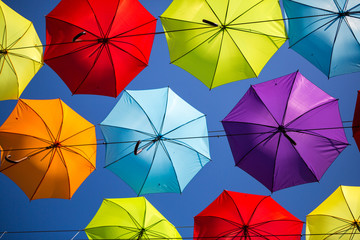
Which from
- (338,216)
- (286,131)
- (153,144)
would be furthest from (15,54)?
(338,216)

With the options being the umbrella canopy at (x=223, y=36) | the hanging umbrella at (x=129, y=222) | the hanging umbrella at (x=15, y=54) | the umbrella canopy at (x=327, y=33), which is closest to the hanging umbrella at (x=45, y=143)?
the hanging umbrella at (x=15, y=54)

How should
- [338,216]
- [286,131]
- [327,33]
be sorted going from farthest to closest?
[338,216] < [327,33] < [286,131]

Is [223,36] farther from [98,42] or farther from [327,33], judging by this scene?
[98,42]

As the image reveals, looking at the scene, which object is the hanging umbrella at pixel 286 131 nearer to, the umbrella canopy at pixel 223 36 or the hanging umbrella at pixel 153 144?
the umbrella canopy at pixel 223 36

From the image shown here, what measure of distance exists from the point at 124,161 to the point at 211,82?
3249mm

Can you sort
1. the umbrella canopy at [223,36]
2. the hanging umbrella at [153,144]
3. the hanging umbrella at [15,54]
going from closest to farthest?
1. the umbrella canopy at [223,36]
2. the hanging umbrella at [15,54]
3. the hanging umbrella at [153,144]

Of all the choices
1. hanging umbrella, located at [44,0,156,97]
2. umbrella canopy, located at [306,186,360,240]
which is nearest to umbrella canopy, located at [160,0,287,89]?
hanging umbrella, located at [44,0,156,97]

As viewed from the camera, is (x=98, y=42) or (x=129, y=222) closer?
(x=98, y=42)

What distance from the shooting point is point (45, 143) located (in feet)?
25.5

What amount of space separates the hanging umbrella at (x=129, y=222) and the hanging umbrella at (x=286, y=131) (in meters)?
2.73

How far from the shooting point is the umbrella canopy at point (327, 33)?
285 inches

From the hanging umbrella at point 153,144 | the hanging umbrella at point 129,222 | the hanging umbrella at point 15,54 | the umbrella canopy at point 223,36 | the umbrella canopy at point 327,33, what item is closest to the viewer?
the umbrella canopy at point 223,36

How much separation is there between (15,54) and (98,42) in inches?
96.2

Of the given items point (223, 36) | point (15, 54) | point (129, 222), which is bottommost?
point (129, 222)
